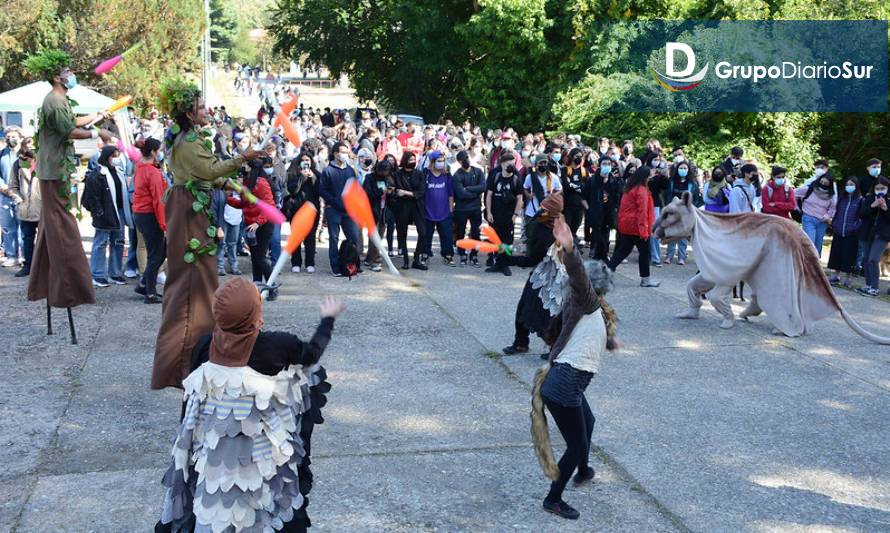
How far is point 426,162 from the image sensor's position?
14281 millimetres

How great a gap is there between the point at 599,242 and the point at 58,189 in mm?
8452

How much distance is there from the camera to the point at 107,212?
468 inches

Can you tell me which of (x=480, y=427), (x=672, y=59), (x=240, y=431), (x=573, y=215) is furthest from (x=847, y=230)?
(x=672, y=59)

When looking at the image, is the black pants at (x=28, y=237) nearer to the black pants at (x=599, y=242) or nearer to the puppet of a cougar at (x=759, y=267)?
the black pants at (x=599, y=242)

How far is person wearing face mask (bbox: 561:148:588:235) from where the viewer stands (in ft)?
46.3

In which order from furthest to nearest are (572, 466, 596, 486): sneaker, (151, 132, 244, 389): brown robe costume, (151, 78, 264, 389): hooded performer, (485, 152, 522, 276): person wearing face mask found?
1. (485, 152, 522, 276): person wearing face mask
2. (151, 132, 244, 389): brown robe costume
3. (151, 78, 264, 389): hooded performer
4. (572, 466, 596, 486): sneaker

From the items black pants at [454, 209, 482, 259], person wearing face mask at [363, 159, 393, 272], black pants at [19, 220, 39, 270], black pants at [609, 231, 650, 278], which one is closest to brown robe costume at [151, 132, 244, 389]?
black pants at [19, 220, 39, 270]

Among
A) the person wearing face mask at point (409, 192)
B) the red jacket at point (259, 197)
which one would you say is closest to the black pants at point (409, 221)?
the person wearing face mask at point (409, 192)

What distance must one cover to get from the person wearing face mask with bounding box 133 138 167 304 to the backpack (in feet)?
7.68

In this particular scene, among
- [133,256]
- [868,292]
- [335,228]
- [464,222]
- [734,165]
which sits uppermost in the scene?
[734,165]

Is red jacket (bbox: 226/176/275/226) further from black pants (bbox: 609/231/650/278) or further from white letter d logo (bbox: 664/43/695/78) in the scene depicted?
white letter d logo (bbox: 664/43/695/78)

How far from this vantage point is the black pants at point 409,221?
13.9m

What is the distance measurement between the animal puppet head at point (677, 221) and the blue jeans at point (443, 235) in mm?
3848

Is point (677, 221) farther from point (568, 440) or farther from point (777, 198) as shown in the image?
point (568, 440)
